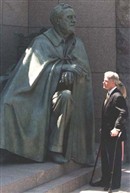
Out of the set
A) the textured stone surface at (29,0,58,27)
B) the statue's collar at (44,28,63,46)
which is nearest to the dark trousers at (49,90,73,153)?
the statue's collar at (44,28,63,46)

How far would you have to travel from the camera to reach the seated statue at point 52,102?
7.44 m

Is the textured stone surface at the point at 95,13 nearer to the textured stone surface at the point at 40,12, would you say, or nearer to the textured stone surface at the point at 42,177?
the textured stone surface at the point at 40,12

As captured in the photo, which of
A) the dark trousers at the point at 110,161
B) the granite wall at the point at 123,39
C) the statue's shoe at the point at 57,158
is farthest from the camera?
the granite wall at the point at 123,39

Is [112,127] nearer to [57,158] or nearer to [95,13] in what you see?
[57,158]

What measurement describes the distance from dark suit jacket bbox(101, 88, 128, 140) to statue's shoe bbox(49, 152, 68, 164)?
2.02ft

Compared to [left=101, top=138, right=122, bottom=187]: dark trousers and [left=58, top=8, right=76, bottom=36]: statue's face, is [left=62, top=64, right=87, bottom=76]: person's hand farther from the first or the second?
[left=101, top=138, right=122, bottom=187]: dark trousers

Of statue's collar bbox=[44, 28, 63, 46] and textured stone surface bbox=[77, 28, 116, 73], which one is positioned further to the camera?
textured stone surface bbox=[77, 28, 116, 73]

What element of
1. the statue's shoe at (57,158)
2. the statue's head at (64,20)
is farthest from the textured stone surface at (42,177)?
the statue's head at (64,20)

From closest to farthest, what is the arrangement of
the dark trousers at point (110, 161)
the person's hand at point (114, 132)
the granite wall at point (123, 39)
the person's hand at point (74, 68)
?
1. the person's hand at point (114, 132)
2. the dark trousers at point (110, 161)
3. the person's hand at point (74, 68)
4. the granite wall at point (123, 39)

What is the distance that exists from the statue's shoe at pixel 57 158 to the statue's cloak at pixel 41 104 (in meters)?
0.11

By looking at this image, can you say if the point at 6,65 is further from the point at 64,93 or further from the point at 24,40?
the point at 64,93

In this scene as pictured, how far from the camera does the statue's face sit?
26.7 feet

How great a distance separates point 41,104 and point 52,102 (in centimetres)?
16

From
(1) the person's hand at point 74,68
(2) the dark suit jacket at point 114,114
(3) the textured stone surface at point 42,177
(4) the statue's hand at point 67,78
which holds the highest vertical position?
(1) the person's hand at point 74,68
